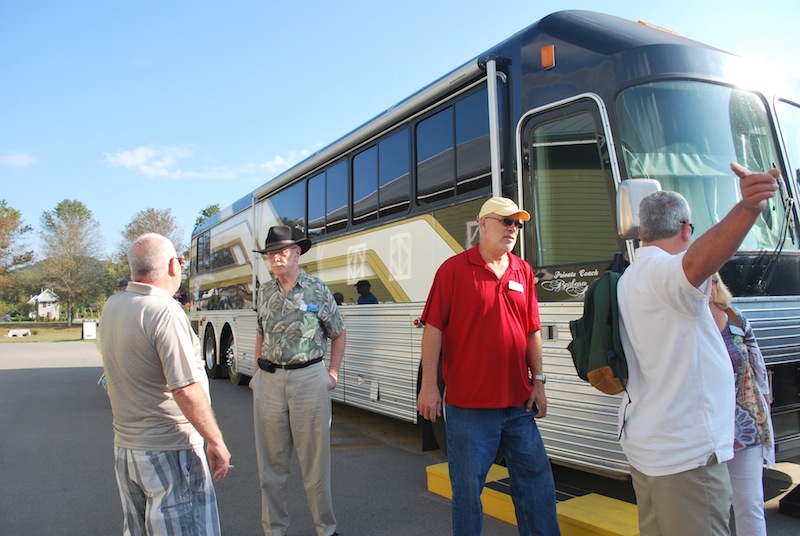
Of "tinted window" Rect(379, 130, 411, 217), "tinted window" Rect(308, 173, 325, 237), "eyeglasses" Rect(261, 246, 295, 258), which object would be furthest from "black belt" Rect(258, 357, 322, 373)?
"tinted window" Rect(308, 173, 325, 237)

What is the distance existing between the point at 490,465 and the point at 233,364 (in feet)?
31.2

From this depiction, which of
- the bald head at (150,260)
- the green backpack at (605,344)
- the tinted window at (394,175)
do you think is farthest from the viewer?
the tinted window at (394,175)

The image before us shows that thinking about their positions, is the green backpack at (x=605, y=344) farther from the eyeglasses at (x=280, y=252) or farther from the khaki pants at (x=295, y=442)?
the eyeglasses at (x=280, y=252)

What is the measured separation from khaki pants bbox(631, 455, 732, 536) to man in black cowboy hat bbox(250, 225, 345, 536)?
2.30m

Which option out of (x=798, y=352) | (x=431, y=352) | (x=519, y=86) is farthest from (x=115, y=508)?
(x=798, y=352)

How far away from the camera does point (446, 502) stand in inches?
191

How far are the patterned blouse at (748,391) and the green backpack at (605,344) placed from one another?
3.01 feet

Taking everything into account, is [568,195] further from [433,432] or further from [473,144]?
[433,432]

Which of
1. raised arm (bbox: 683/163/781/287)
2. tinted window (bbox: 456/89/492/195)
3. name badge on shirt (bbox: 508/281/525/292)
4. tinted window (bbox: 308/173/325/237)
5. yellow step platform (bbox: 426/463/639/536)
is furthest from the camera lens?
tinted window (bbox: 308/173/325/237)

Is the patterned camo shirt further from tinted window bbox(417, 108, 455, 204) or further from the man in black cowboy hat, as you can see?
tinted window bbox(417, 108, 455, 204)

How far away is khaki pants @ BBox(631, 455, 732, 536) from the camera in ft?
7.25

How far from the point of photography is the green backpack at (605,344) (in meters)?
2.48

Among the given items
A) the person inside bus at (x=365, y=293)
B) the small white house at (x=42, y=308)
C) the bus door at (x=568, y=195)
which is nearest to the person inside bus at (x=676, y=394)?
the bus door at (x=568, y=195)

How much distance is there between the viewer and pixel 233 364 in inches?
469
